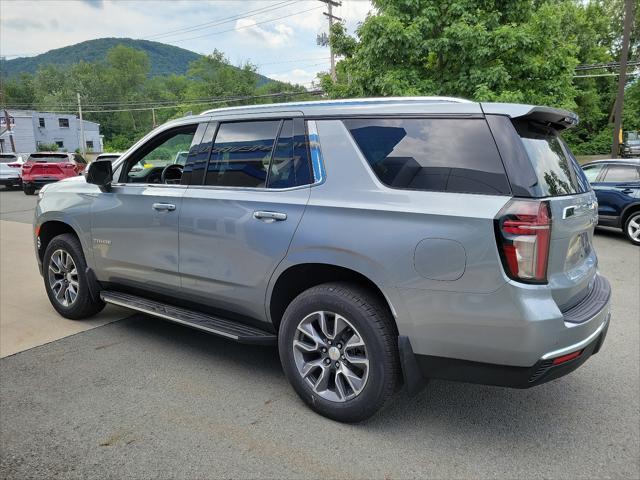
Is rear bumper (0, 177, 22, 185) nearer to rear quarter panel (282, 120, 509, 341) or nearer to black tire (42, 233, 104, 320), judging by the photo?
black tire (42, 233, 104, 320)

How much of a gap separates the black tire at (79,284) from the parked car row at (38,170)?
1499 centimetres

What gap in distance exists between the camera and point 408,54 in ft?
39.5

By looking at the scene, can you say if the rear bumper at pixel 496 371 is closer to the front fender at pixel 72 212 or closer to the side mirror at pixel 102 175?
the side mirror at pixel 102 175

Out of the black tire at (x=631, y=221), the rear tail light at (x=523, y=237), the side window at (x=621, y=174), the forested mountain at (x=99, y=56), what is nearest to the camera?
the rear tail light at (x=523, y=237)

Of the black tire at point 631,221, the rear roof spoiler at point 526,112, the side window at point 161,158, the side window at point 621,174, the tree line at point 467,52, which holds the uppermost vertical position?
the tree line at point 467,52

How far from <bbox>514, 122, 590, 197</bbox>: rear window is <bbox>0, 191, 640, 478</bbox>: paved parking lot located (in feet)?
4.72

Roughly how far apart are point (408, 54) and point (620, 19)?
113 ft

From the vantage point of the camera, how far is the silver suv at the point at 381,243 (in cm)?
243

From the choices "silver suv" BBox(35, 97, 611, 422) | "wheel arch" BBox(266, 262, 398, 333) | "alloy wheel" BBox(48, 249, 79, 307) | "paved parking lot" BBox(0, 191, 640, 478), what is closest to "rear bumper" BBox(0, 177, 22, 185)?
"alloy wheel" BBox(48, 249, 79, 307)

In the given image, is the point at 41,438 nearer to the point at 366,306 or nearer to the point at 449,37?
the point at 366,306

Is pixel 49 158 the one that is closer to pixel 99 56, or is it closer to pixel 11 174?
pixel 11 174

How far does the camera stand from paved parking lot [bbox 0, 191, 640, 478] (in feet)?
8.44

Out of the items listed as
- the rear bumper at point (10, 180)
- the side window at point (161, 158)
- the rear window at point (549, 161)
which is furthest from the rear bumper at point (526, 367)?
the rear bumper at point (10, 180)

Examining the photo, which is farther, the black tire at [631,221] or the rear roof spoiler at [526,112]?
the black tire at [631,221]
